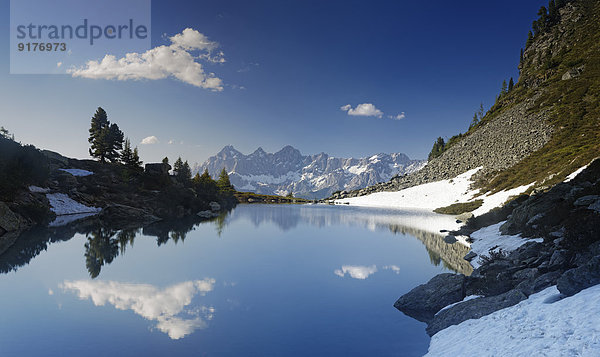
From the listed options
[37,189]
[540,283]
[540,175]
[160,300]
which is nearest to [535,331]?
[540,283]

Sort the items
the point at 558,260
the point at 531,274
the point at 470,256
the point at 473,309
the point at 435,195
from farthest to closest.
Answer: the point at 435,195 < the point at 470,256 < the point at 531,274 < the point at 558,260 < the point at 473,309

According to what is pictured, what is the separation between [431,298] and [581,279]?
22.7 feet

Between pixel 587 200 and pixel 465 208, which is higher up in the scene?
pixel 587 200

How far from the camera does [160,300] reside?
15742mm

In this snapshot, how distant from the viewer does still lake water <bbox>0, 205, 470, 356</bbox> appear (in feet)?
36.9

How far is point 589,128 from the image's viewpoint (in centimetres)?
7019

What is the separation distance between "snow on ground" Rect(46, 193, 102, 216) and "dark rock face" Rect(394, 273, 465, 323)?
6129 cm

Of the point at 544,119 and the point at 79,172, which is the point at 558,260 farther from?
the point at 544,119

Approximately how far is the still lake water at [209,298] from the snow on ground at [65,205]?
26.0 m

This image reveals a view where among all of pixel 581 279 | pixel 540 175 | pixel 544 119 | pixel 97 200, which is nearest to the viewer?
pixel 581 279

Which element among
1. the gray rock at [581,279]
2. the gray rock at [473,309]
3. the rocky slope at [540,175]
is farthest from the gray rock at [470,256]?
the gray rock at [581,279]

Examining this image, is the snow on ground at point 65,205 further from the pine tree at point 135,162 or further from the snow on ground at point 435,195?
the snow on ground at point 435,195

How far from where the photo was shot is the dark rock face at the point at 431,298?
1449 cm

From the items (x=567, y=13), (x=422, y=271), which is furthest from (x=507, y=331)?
(x=567, y=13)
